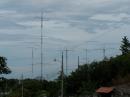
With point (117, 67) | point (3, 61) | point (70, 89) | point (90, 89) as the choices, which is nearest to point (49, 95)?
point (70, 89)

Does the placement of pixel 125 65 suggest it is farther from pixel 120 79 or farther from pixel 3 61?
pixel 3 61

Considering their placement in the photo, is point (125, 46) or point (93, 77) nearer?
point (93, 77)

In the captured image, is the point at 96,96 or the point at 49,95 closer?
the point at 96,96

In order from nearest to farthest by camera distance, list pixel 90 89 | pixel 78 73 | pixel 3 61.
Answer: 1. pixel 3 61
2. pixel 90 89
3. pixel 78 73

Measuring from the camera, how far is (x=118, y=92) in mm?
62844

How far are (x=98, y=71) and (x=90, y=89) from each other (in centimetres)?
957

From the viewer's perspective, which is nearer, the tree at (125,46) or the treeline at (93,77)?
the treeline at (93,77)

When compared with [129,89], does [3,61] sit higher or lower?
higher

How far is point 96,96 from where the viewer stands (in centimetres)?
6225

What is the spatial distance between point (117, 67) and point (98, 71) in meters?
4.32

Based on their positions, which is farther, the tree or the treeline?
the tree

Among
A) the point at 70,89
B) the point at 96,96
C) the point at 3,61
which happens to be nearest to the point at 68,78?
the point at 70,89

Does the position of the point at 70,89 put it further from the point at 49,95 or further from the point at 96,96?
the point at 96,96

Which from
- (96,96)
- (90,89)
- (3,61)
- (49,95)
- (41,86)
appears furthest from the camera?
(41,86)
